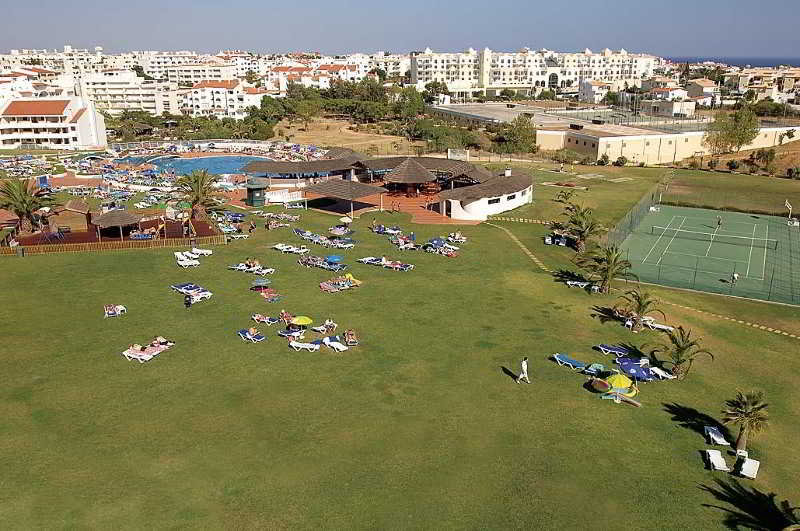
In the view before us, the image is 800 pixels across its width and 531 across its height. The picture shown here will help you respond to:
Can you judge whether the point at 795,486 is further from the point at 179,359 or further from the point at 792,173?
the point at 792,173

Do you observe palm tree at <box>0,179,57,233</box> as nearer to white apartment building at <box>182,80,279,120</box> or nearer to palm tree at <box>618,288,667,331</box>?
palm tree at <box>618,288,667,331</box>

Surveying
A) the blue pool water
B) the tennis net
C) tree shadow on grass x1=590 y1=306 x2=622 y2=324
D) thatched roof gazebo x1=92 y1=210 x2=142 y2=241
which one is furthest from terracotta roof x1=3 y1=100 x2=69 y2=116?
tree shadow on grass x1=590 y1=306 x2=622 y2=324

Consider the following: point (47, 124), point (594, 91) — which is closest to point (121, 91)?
point (47, 124)

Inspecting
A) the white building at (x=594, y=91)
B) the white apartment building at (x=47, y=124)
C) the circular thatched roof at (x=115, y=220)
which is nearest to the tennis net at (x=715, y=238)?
the circular thatched roof at (x=115, y=220)

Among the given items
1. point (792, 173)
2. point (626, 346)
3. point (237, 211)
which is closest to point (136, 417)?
point (626, 346)

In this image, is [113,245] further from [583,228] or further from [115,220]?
[583,228]

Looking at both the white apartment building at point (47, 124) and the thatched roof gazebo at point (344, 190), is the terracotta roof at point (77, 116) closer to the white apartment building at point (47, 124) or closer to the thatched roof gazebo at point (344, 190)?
the white apartment building at point (47, 124)
